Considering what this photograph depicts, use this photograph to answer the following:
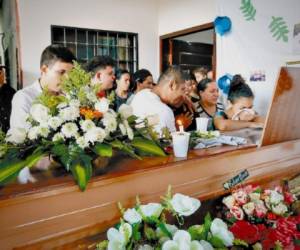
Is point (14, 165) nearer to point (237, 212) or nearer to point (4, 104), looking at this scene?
point (237, 212)

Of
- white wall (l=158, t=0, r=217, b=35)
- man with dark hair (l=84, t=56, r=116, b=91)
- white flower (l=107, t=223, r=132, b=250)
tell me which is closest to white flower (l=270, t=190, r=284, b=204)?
white flower (l=107, t=223, r=132, b=250)

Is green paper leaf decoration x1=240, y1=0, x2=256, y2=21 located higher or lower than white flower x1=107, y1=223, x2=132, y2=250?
higher

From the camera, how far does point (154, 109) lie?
175 centimetres

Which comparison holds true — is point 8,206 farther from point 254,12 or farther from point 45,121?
point 254,12

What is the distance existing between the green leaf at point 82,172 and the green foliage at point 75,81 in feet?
0.93

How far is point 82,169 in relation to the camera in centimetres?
97

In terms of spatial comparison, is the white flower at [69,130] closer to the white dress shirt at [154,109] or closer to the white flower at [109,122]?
the white flower at [109,122]

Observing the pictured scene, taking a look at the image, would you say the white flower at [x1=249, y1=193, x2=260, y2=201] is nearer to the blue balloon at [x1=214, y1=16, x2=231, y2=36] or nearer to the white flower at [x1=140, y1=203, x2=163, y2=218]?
the white flower at [x1=140, y1=203, x2=163, y2=218]

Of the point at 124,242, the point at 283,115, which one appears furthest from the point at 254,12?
the point at 124,242

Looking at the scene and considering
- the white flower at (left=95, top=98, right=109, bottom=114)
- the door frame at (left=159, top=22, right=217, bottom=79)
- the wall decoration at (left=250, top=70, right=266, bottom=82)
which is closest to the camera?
the white flower at (left=95, top=98, right=109, bottom=114)

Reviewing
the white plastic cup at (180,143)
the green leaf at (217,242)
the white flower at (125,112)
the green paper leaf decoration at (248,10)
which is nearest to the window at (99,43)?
the green paper leaf decoration at (248,10)

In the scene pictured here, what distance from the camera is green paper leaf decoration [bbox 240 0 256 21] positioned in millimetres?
3471

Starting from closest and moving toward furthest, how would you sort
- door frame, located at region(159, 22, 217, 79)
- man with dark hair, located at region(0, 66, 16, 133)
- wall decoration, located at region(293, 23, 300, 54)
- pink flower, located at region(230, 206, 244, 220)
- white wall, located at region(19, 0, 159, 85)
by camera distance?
pink flower, located at region(230, 206, 244, 220) < man with dark hair, located at region(0, 66, 16, 133) < wall decoration, located at region(293, 23, 300, 54) < door frame, located at region(159, 22, 217, 79) < white wall, located at region(19, 0, 159, 85)

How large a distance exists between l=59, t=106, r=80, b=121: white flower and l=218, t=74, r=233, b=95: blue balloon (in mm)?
2826
